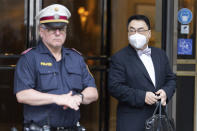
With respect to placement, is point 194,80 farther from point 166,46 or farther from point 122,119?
point 122,119

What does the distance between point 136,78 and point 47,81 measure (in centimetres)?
88

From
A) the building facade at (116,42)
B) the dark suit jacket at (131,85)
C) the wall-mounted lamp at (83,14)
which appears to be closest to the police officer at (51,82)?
the dark suit jacket at (131,85)

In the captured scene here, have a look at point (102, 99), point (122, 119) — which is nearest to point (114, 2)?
point (102, 99)

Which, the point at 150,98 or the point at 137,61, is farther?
the point at 137,61

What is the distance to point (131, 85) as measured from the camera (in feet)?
11.9

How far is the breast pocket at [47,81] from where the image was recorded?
3.04m

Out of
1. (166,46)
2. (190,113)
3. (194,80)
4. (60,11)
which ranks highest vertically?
(60,11)

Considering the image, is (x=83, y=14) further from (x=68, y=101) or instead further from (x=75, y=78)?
(x=68, y=101)

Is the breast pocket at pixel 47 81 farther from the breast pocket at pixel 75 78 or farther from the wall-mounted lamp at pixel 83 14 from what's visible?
the wall-mounted lamp at pixel 83 14

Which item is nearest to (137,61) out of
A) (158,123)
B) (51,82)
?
(158,123)

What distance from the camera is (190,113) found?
16.3 feet

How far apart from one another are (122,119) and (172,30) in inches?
64.1

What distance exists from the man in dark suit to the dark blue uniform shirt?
523 mm

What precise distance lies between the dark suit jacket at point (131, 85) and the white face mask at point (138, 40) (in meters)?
0.10
